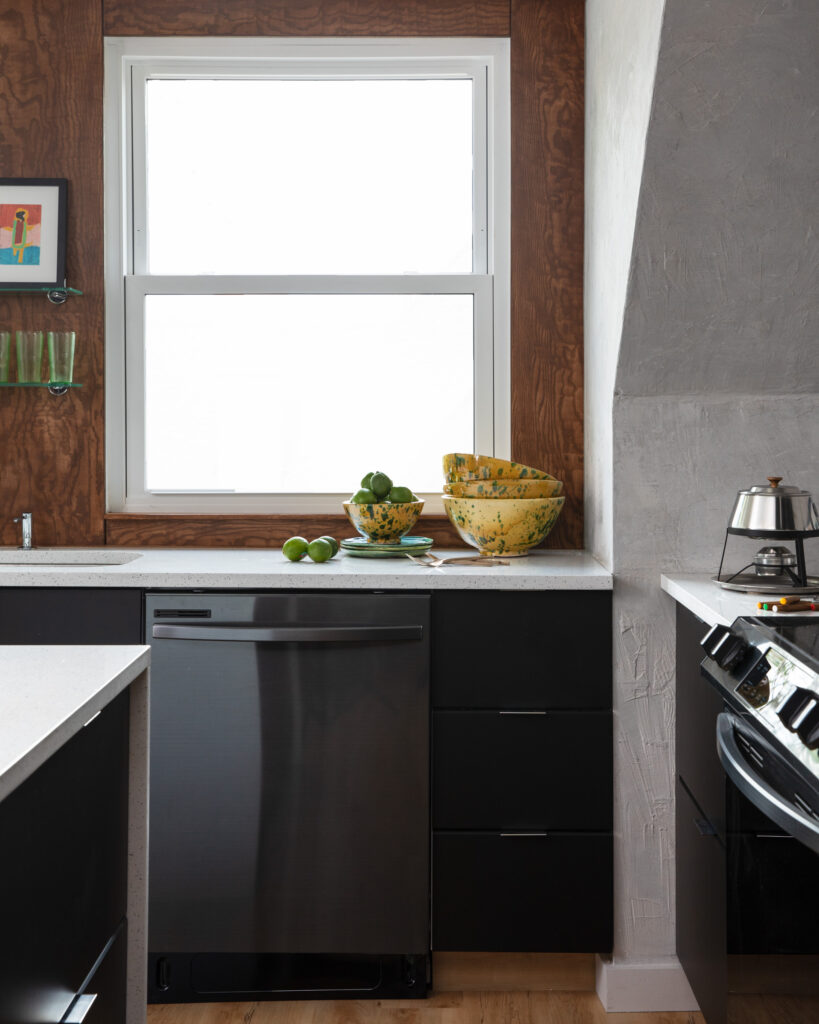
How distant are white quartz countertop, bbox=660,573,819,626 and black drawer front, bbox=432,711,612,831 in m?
0.34

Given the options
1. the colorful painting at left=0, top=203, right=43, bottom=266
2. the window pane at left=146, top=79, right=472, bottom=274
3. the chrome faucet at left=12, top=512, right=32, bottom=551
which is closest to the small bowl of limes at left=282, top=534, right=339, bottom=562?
the chrome faucet at left=12, top=512, right=32, bottom=551

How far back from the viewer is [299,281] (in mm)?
2711

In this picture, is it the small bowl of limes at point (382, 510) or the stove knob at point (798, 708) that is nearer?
the stove knob at point (798, 708)

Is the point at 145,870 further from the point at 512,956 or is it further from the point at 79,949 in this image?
the point at 512,956

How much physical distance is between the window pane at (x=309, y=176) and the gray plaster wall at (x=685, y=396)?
853mm

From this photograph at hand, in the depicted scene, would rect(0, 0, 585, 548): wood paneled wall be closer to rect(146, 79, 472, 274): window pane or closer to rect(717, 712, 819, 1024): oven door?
rect(146, 79, 472, 274): window pane

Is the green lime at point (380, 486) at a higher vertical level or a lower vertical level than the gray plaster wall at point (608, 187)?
lower

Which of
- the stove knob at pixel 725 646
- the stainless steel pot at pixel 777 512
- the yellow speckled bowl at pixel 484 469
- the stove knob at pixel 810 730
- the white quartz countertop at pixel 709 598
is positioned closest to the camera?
the stove knob at pixel 810 730

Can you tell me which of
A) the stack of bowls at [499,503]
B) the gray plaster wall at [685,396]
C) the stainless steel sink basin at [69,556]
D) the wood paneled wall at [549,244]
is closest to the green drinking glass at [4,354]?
the stainless steel sink basin at [69,556]

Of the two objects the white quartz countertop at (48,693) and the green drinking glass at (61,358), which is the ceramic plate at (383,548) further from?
the white quartz countertop at (48,693)

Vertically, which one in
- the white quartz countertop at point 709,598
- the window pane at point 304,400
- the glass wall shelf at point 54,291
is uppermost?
the glass wall shelf at point 54,291

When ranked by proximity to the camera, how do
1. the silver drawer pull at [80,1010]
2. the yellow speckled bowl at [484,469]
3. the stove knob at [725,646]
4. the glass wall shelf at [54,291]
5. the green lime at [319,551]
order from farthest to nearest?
the glass wall shelf at [54,291] < the yellow speckled bowl at [484,469] < the green lime at [319,551] < the stove knob at [725,646] < the silver drawer pull at [80,1010]

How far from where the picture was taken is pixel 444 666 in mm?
2104

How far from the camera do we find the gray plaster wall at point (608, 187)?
6.22 feet
